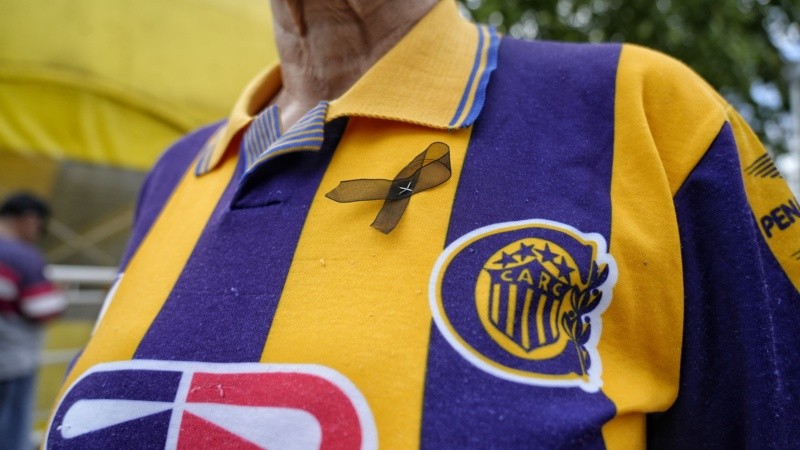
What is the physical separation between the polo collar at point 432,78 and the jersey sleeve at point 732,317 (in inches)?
9.2

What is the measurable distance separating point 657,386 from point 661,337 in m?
0.04

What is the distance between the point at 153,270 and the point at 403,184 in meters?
0.32

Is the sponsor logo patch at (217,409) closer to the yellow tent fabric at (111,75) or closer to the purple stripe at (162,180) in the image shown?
the purple stripe at (162,180)

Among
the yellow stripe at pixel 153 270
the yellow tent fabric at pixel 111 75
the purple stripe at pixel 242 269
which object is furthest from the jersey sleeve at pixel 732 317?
the yellow tent fabric at pixel 111 75

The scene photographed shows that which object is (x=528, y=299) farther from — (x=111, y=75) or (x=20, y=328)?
(x=111, y=75)

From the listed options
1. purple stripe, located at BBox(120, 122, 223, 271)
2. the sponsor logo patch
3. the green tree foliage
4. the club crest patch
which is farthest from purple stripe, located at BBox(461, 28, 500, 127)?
the green tree foliage

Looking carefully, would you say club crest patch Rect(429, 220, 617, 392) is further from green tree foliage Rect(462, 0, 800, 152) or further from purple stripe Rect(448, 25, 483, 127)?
green tree foliage Rect(462, 0, 800, 152)

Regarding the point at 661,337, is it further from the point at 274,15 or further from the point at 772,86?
the point at 772,86

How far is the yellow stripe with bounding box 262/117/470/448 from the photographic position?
526 millimetres

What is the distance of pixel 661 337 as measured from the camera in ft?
1.86

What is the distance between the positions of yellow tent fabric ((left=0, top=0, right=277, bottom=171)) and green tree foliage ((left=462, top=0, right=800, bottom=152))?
1.28m

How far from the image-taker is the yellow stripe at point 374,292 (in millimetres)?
526

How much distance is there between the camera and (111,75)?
113 inches

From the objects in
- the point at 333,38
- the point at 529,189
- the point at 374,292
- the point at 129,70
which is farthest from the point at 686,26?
the point at 374,292
